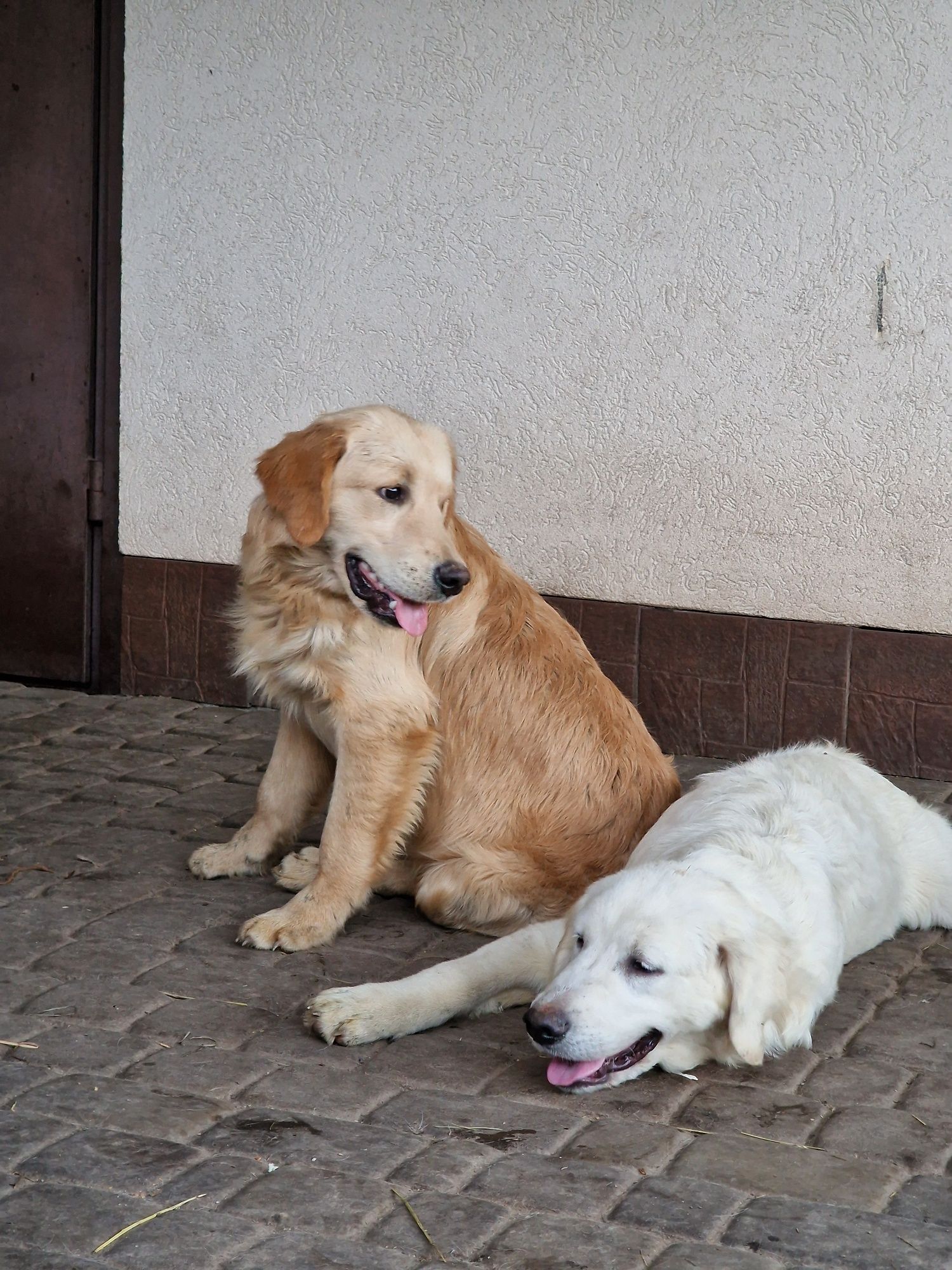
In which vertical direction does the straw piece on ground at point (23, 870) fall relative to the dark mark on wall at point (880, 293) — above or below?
below

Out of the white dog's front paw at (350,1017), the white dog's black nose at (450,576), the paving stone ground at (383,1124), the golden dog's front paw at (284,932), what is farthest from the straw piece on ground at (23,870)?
the white dog's black nose at (450,576)

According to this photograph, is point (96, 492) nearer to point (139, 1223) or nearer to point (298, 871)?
point (298, 871)

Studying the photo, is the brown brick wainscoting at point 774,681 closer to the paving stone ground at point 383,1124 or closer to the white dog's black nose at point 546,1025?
the paving stone ground at point 383,1124

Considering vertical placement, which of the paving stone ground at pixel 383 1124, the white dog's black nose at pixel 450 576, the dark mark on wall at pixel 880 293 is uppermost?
the dark mark on wall at pixel 880 293

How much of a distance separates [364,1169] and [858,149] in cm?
418

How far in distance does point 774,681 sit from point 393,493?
2328mm

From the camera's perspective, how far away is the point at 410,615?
3.85m

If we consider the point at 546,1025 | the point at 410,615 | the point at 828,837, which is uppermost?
the point at 410,615

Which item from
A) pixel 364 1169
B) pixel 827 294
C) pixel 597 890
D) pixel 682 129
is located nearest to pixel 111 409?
pixel 682 129

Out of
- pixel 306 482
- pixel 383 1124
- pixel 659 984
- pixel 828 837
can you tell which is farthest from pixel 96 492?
pixel 659 984

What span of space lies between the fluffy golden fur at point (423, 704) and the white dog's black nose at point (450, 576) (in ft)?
0.05

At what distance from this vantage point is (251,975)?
3580 millimetres

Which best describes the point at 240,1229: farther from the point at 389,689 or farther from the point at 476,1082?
the point at 389,689

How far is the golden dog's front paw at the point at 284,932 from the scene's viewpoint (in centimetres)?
374
